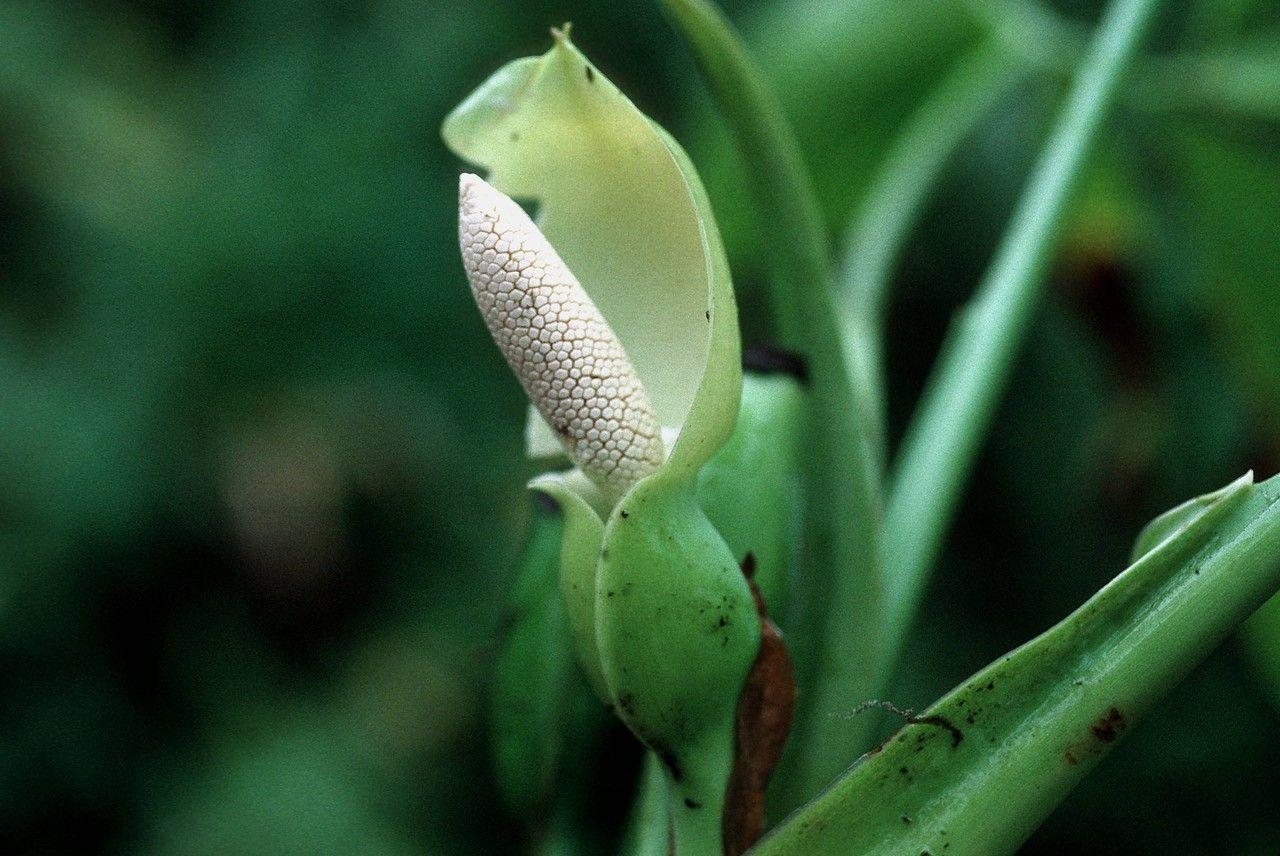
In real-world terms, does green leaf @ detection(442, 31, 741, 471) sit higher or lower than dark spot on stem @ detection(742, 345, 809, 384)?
higher

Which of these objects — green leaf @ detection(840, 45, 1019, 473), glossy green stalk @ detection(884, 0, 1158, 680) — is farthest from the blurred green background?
glossy green stalk @ detection(884, 0, 1158, 680)

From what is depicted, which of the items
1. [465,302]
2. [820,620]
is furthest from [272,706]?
[820,620]

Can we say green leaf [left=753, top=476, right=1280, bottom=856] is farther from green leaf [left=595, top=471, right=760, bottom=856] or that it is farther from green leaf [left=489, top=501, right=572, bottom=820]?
green leaf [left=489, top=501, right=572, bottom=820]

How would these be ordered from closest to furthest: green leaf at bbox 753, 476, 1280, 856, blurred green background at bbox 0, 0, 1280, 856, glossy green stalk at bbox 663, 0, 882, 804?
1. green leaf at bbox 753, 476, 1280, 856
2. glossy green stalk at bbox 663, 0, 882, 804
3. blurred green background at bbox 0, 0, 1280, 856

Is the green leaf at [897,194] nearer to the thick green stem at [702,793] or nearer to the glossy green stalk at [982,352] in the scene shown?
the glossy green stalk at [982,352]

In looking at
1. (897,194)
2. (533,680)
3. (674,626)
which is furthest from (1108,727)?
(897,194)

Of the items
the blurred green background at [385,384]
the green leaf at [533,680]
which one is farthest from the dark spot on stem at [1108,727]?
the blurred green background at [385,384]

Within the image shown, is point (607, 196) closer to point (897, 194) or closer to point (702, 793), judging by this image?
point (702, 793)
